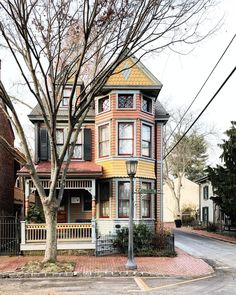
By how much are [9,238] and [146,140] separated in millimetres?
7845

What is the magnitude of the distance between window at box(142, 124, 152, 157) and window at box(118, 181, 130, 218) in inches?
72.9

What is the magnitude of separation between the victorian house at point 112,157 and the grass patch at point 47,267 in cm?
432

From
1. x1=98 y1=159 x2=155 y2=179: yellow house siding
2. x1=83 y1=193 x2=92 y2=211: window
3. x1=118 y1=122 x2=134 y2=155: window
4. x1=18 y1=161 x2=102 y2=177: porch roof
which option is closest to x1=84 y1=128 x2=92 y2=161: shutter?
x1=18 y1=161 x2=102 y2=177: porch roof

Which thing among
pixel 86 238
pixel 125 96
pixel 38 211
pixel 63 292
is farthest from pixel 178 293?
pixel 125 96

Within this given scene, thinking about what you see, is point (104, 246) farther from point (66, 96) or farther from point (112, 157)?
point (66, 96)

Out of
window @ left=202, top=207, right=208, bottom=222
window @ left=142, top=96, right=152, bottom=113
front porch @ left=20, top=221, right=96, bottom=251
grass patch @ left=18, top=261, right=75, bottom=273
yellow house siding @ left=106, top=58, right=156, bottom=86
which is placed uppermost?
yellow house siding @ left=106, top=58, right=156, bottom=86

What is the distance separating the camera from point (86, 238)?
66.0 ft

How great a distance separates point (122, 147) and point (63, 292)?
10800 mm

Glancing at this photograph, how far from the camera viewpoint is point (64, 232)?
66.8 feet

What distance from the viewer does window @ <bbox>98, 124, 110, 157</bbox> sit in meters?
22.1

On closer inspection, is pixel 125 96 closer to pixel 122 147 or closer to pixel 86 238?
pixel 122 147

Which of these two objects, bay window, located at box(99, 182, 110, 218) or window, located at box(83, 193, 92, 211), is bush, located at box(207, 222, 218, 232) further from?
bay window, located at box(99, 182, 110, 218)

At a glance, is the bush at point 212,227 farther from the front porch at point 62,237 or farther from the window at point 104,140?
the front porch at point 62,237

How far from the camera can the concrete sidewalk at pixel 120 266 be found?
14865 millimetres
